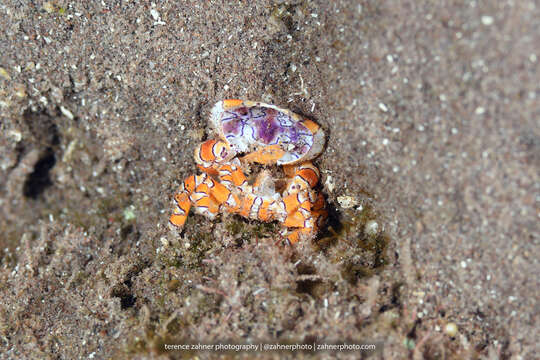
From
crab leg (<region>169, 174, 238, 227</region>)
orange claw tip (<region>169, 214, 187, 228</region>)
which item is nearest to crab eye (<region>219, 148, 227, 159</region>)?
crab leg (<region>169, 174, 238, 227</region>)

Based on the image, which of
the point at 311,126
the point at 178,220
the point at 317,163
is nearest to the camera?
the point at 311,126

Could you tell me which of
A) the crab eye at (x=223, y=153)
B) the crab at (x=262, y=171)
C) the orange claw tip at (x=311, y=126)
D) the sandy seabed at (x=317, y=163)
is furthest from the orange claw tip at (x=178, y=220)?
the orange claw tip at (x=311, y=126)

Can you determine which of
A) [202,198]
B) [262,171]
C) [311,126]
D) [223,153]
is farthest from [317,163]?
[202,198]

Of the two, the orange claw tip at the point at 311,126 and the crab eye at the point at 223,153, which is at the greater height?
the orange claw tip at the point at 311,126

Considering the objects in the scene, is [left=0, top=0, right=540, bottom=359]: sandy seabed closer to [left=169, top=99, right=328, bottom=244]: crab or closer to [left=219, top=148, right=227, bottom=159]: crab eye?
[left=169, top=99, right=328, bottom=244]: crab

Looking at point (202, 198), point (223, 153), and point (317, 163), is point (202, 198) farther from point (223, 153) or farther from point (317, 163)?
point (317, 163)

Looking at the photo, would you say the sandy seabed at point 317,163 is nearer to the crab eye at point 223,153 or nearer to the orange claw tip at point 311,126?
the orange claw tip at point 311,126

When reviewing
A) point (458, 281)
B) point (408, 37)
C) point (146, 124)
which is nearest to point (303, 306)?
point (458, 281)

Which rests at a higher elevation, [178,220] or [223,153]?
[223,153]
